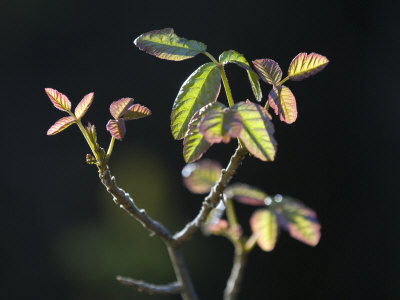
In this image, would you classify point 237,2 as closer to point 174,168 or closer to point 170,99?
point 170,99

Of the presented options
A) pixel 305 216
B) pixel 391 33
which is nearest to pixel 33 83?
pixel 305 216

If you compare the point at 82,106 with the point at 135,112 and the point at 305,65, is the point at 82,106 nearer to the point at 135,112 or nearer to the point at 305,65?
the point at 135,112

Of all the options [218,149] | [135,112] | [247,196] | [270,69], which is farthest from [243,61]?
[218,149]

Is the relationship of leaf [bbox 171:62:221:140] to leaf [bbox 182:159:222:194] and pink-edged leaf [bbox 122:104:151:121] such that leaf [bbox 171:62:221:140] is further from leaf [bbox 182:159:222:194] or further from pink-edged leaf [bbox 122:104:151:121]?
leaf [bbox 182:159:222:194]

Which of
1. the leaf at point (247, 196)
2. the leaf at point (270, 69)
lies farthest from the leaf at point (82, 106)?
the leaf at point (247, 196)

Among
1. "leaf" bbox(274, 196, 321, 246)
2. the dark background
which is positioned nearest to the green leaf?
"leaf" bbox(274, 196, 321, 246)

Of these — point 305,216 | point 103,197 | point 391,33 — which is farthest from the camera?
point 391,33
